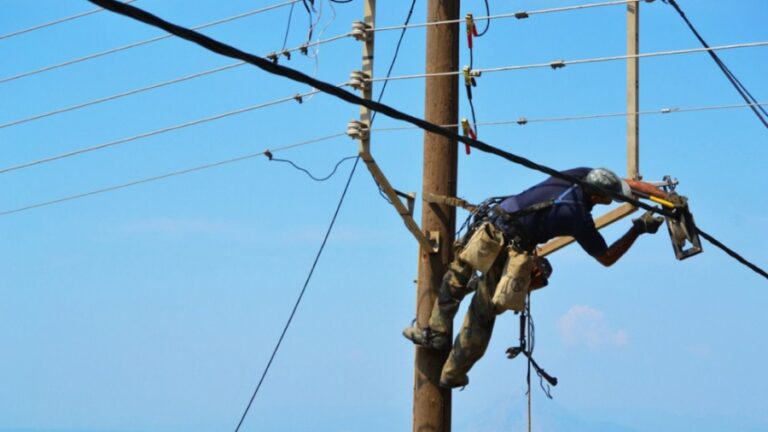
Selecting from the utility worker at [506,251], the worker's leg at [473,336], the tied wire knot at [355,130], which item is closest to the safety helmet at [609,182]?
the utility worker at [506,251]

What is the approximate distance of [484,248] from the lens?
11.0 meters

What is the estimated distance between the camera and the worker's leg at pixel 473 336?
36.6ft

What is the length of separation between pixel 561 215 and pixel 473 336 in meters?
1.27

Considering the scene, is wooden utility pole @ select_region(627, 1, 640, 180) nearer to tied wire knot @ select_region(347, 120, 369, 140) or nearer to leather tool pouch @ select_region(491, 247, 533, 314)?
leather tool pouch @ select_region(491, 247, 533, 314)

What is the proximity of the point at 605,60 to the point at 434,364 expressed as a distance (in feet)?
9.60

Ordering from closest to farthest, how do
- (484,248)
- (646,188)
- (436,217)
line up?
(646,188) < (484,248) < (436,217)

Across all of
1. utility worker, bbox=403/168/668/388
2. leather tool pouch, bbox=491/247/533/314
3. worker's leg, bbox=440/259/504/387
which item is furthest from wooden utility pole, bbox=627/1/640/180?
worker's leg, bbox=440/259/504/387

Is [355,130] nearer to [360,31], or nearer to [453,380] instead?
[360,31]

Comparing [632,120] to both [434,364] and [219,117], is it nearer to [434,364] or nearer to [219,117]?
[434,364]

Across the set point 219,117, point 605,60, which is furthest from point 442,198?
point 219,117

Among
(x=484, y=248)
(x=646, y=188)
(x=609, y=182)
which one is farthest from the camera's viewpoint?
(x=484, y=248)

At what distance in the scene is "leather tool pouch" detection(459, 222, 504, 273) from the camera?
36.1ft

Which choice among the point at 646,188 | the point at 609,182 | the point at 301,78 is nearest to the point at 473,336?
the point at 609,182

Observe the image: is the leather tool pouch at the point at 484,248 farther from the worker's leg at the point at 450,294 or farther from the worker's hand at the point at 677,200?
the worker's hand at the point at 677,200
